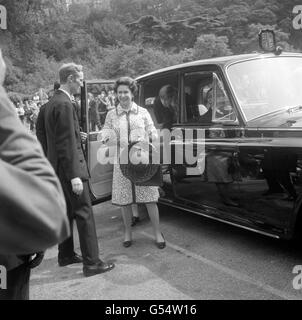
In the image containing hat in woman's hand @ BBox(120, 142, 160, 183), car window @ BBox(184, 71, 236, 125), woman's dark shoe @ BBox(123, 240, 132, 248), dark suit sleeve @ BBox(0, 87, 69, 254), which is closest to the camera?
dark suit sleeve @ BBox(0, 87, 69, 254)

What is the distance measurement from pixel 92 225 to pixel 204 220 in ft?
5.86

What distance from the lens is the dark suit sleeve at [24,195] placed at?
2.52ft

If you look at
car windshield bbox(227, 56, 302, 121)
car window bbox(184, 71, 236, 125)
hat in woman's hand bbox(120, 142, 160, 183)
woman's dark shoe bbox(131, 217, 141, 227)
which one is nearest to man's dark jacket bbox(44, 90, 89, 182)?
hat in woman's hand bbox(120, 142, 160, 183)

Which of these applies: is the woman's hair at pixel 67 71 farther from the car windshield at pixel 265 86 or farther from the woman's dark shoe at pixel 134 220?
the woman's dark shoe at pixel 134 220

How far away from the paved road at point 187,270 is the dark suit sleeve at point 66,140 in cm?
99

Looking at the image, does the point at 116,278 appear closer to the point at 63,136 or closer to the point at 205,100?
the point at 63,136

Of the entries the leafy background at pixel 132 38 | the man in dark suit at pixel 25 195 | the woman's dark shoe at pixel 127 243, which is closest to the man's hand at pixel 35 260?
the man in dark suit at pixel 25 195

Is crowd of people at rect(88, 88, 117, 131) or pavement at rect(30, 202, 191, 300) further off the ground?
crowd of people at rect(88, 88, 117, 131)

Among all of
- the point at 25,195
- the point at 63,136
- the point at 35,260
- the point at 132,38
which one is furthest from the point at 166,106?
the point at 132,38

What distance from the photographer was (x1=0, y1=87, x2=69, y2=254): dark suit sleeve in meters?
0.77

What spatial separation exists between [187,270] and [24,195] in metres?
3.14

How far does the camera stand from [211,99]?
437cm

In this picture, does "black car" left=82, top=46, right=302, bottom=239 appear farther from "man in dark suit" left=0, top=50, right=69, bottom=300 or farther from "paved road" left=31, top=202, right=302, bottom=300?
"man in dark suit" left=0, top=50, right=69, bottom=300
